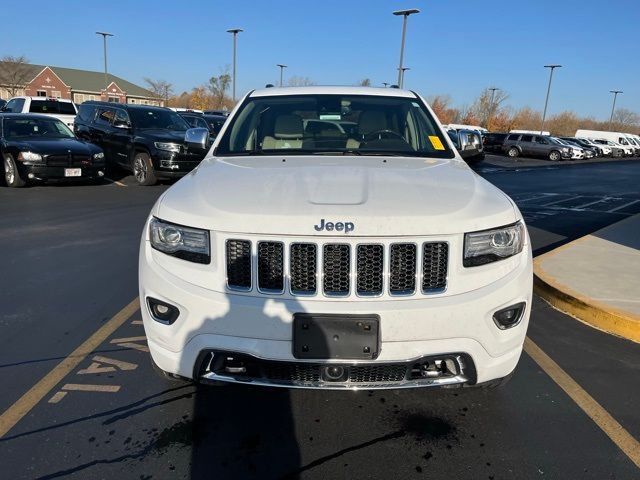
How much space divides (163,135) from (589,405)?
448 inches

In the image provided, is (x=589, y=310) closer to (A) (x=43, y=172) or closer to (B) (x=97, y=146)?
(A) (x=43, y=172)

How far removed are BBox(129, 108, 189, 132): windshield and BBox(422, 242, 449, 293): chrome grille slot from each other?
1193cm

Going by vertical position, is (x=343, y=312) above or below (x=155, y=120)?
below

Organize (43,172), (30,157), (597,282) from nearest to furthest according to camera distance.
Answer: (597,282) → (30,157) → (43,172)

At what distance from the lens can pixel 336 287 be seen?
241 centimetres

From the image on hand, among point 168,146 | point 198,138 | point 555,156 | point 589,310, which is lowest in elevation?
point 555,156

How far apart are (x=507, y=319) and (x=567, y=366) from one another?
1.44 meters

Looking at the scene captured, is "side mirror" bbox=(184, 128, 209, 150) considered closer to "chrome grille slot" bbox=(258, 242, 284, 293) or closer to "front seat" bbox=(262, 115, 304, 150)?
"front seat" bbox=(262, 115, 304, 150)

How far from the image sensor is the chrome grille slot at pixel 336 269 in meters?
2.38

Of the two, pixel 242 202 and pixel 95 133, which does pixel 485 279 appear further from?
pixel 95 133

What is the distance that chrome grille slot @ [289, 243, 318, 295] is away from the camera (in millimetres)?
2391

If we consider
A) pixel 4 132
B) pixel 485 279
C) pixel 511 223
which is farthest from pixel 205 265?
pixel 4 132

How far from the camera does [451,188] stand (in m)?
2.84

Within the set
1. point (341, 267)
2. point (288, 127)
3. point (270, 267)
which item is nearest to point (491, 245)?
point (341, 267)
